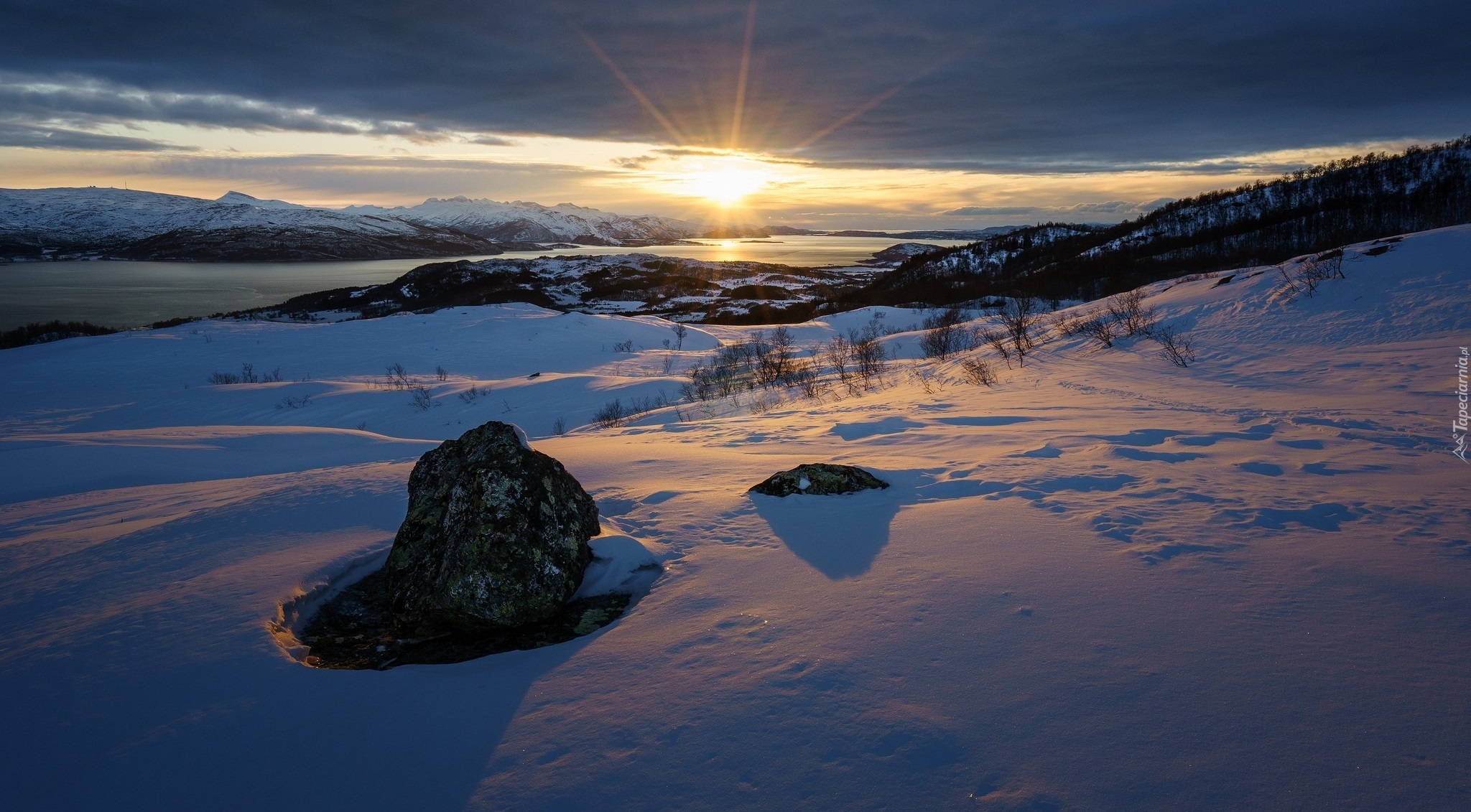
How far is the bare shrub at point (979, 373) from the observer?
40.9 feet

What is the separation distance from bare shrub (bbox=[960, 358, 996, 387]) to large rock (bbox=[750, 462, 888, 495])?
7546 mm

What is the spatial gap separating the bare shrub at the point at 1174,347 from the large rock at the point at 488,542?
41.1 feet

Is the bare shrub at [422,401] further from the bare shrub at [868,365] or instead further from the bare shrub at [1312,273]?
the bare shrub at [1312,273]

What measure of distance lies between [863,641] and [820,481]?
250cm

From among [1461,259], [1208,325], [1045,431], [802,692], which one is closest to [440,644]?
[802,692]

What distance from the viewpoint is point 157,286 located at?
118 metres

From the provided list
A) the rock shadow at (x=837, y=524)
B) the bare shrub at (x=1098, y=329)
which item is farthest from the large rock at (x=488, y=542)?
the bare shrub at (x=1098, y=329)

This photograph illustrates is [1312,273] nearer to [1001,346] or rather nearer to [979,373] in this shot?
[1001,346]

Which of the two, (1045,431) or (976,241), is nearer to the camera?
(1045,431)

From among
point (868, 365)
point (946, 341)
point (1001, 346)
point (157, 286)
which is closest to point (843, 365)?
point (868, 365)

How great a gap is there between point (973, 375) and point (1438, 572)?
9.98 m

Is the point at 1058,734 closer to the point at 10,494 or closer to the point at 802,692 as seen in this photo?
the point at 802,692

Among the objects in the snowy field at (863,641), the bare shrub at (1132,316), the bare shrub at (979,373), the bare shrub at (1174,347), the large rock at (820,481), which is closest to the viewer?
the snowy field at (863,641)

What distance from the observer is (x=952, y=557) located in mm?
3982
